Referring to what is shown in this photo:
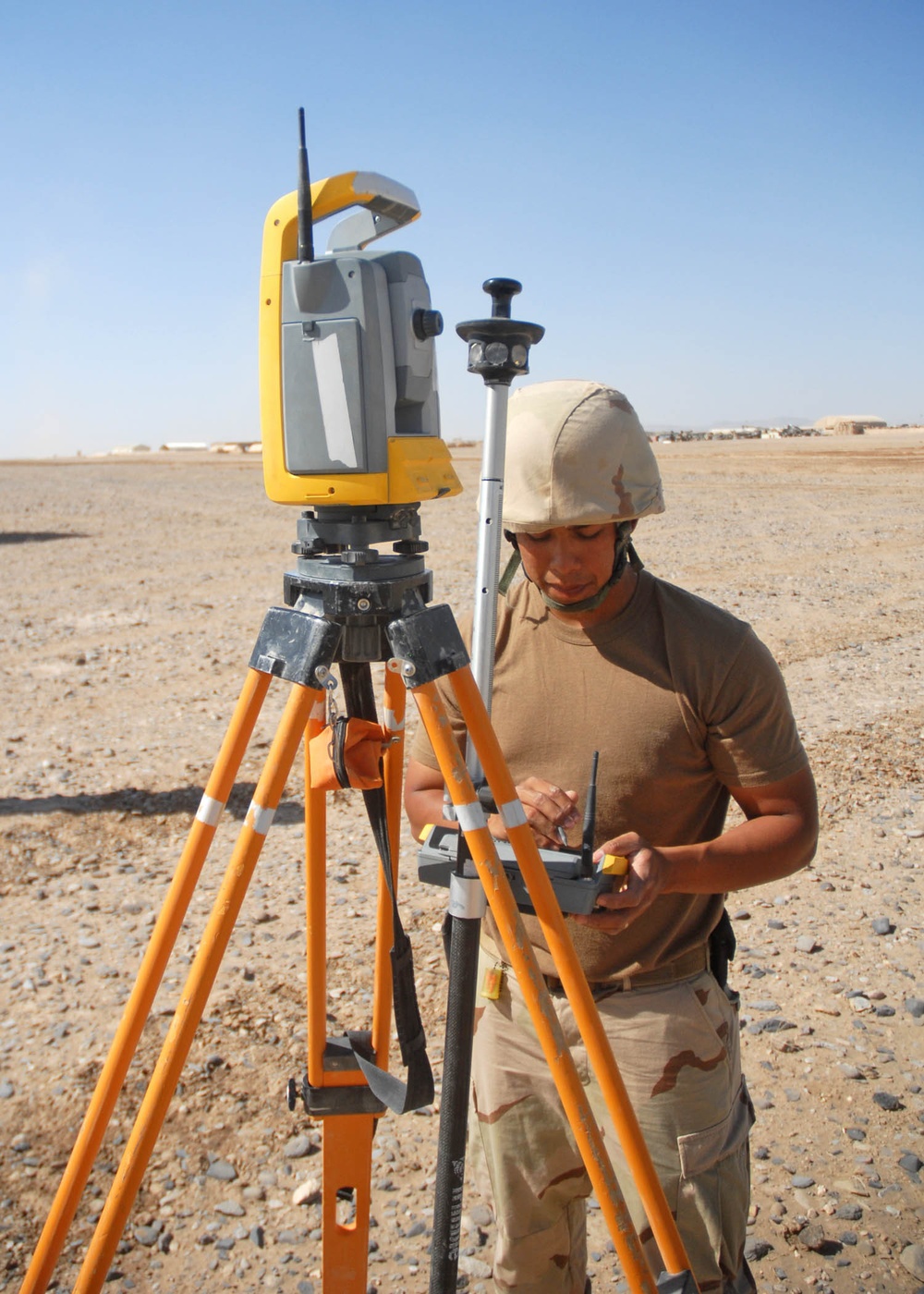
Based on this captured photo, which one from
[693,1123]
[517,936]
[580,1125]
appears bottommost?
[693,1123]

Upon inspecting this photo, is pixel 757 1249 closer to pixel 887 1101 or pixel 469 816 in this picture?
pixel 887 1101

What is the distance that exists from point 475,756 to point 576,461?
22.3 inches

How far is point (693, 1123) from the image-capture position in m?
1.91

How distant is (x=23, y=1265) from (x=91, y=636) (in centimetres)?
765

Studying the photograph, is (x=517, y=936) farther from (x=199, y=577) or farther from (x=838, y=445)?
(x=838, y=445)

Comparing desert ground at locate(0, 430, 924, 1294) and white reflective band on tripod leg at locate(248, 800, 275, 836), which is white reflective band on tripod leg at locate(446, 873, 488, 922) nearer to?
white reflective band on tripod leg at locate(248, 800, 275, 836)

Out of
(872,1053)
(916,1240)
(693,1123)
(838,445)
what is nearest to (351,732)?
(693,1123)

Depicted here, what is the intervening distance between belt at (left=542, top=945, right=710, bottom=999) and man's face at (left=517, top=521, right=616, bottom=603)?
2.42ft

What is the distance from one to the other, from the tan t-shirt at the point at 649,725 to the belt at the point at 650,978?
2 cm

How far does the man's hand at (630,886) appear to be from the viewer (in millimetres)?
1658

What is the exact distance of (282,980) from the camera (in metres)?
4.00

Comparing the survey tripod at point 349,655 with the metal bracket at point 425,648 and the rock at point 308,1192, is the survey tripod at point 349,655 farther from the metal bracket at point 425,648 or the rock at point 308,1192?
the rock at point 308,1192

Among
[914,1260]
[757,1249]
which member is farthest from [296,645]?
[914,1260]

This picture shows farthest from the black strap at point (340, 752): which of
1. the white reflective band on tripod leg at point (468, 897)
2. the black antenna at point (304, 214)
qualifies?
the black antenna at point (304, 214)
